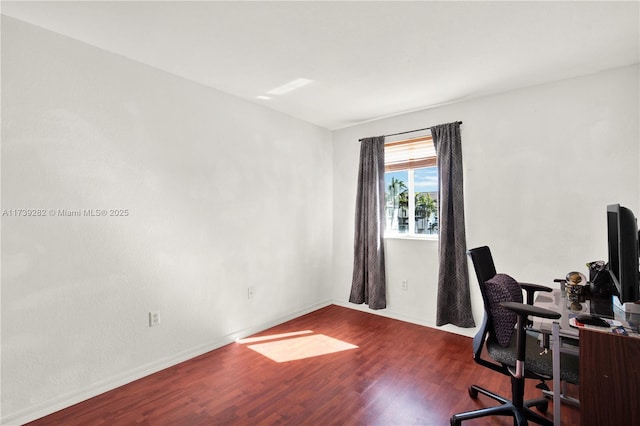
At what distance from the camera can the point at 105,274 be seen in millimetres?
2348

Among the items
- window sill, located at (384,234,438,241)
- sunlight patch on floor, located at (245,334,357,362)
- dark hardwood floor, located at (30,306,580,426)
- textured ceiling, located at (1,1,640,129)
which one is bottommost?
dark hardwood floor, located at (30,306,580,426)

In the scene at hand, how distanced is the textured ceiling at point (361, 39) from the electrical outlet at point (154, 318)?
2.10 meters

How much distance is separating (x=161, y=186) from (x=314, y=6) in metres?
1.89

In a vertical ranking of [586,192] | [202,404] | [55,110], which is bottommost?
[202,404]

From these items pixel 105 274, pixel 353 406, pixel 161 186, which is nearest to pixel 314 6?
pixel 161 186

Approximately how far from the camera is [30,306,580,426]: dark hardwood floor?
2.02 meters

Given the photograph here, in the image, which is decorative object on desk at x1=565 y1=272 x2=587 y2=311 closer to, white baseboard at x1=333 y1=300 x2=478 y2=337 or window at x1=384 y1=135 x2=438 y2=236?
white baseboard at x1=333 y1=300 x2=478 y2=337

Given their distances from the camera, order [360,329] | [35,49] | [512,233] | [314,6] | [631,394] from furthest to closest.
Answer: [360,329] < [512,233] < [35,49] < [314,6] < [631,394]

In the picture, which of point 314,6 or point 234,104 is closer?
point 314,6

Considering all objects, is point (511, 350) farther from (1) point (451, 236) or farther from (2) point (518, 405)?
(1) point (451, 236)

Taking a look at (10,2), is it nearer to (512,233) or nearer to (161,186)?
(161,186)

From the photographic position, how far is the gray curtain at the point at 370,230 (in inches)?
155

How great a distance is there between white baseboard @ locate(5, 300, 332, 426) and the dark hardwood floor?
0.05 metres

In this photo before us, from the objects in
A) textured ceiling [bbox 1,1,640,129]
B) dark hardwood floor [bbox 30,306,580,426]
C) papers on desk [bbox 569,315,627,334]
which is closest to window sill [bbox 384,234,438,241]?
dark hardwood floor [bbox 30,306,580,426]
